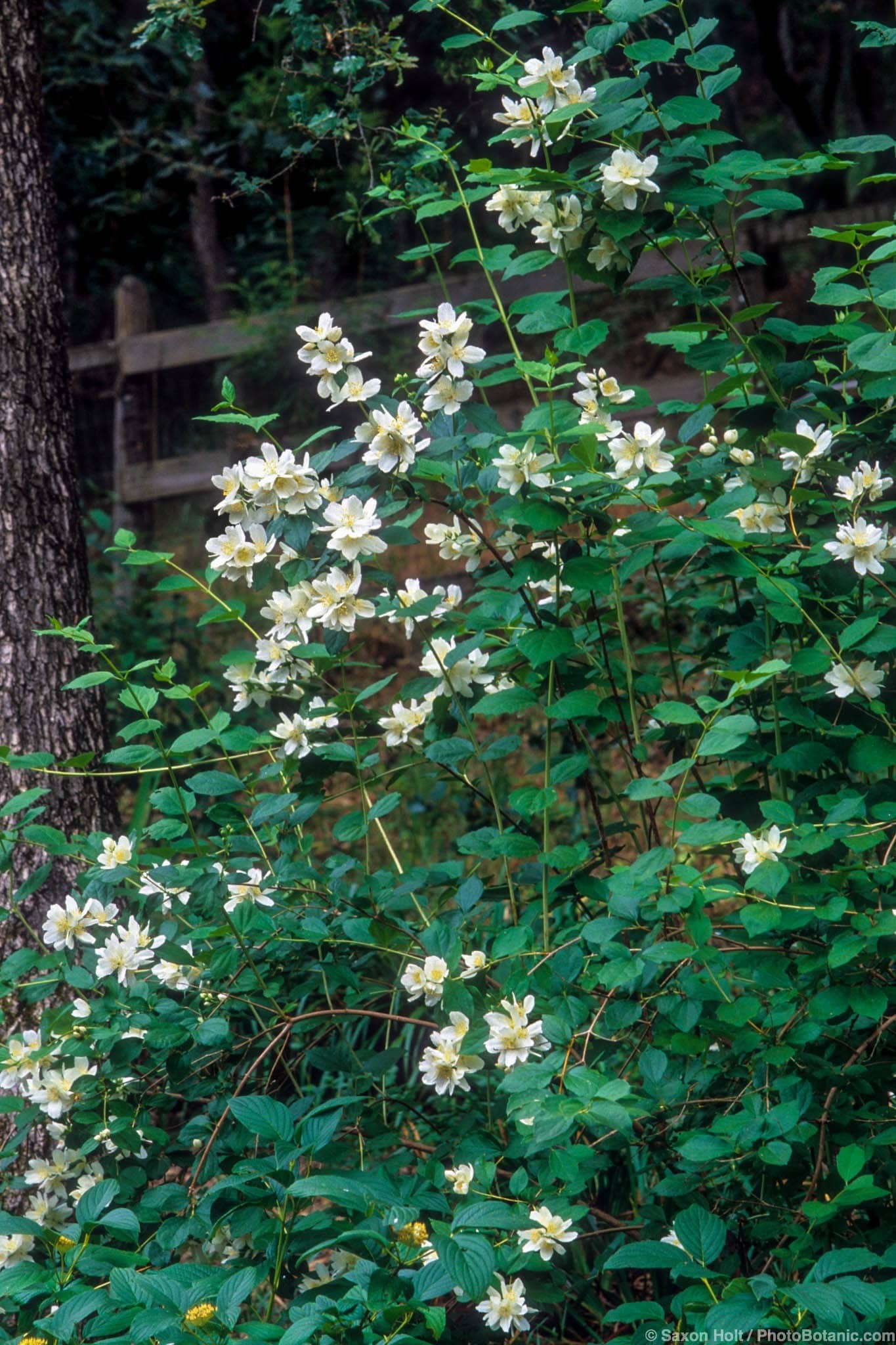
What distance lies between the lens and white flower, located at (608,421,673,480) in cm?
170

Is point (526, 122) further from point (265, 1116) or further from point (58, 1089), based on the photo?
point (58, 1089)

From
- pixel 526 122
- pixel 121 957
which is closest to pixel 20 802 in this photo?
pixel 121 957

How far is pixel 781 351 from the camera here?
1681 mm

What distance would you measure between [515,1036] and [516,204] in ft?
3.52

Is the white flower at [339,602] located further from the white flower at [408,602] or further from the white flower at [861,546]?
the white flower at [861,546]

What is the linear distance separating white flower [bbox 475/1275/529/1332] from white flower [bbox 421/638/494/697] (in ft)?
2.56

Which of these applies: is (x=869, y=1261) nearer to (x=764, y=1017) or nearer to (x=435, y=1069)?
(x=764, y=1017)

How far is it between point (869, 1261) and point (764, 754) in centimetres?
62

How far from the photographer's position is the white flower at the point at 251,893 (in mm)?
1781

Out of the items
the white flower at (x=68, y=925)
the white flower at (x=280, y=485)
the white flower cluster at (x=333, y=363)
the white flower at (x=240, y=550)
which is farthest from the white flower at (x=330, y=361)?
the white flower at (x=68, y=925)

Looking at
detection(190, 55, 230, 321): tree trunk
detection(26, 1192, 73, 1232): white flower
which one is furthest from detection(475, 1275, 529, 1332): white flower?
detection(190, 55, 230, 321): tree trunk

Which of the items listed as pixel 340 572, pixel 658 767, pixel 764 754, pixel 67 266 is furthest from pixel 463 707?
pixel 67 266

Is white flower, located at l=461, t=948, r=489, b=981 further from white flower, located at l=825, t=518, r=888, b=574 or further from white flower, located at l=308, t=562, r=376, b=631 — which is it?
white flower, located at l=825, t=518, r=888, b=574

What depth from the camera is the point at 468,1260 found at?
130cm
